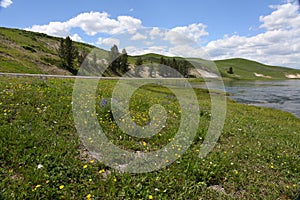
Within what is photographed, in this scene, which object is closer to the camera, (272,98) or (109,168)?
(109,168)

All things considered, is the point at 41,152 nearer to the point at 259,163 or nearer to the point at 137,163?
the point at 137,163

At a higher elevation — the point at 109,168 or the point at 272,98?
the point at 109,168

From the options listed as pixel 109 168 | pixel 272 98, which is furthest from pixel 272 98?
pixel 109 168

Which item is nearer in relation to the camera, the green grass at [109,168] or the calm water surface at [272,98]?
the green grass at [109,168]

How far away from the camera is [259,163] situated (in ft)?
26.2

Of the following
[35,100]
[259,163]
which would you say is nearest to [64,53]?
[35,100]

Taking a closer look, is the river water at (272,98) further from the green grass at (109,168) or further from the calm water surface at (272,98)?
the green grass at (109,168)

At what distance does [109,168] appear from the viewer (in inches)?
254

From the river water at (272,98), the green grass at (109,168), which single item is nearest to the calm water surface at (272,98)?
the river water at (272,98)

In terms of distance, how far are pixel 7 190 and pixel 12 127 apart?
298 cm

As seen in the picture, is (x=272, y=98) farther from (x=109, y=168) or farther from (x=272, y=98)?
(x=109, y=168)

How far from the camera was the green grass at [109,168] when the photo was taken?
5.50 meters

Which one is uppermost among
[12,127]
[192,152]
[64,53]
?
[64,53]

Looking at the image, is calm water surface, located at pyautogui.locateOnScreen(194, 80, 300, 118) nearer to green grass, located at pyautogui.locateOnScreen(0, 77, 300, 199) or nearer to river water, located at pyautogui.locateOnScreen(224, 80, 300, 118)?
river water, located at pyautogui.locateOnScreen(224, 80, 300, 118)
